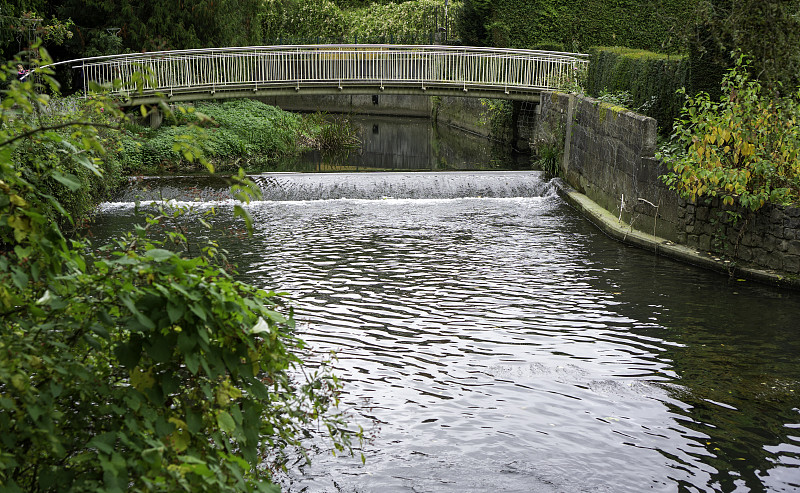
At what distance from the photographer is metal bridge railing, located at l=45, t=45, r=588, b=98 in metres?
21.4

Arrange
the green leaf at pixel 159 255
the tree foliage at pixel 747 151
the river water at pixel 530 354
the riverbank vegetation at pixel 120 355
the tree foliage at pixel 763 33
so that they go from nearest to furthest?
the riverbank vegetation at pixel 120 355 → the green leaf at pixel 159 255 → the river water at pixel 530 354 → the tree foliage at pixel 747 151 → the tree foliage at pixel 763 33

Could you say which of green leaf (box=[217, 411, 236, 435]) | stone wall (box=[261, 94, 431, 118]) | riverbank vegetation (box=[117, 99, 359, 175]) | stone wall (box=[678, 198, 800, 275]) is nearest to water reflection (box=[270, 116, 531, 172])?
riverbank vegetation (box=[117, 99, 359, 175])

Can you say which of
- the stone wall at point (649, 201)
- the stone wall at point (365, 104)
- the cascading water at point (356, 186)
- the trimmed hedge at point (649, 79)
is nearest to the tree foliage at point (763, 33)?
the trimmed hedge at point (649, 79)

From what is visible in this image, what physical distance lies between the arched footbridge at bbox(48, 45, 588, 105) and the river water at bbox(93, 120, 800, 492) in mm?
7596

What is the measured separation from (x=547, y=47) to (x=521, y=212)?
1342 centimetres

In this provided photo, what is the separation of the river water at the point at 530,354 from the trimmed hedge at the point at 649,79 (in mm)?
2385

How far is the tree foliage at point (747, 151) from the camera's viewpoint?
10438mm

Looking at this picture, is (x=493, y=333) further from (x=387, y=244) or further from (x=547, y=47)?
(x=547, y=47)

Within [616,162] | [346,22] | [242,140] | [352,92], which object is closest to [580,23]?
[352,92]

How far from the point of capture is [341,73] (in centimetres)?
2242

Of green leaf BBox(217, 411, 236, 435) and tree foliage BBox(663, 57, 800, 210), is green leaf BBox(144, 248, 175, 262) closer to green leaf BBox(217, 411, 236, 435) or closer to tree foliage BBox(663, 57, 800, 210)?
green leaf BBox(217, 411, 236, 435)

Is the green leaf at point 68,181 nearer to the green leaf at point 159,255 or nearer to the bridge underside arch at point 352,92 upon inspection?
the green leaf at point 159,255

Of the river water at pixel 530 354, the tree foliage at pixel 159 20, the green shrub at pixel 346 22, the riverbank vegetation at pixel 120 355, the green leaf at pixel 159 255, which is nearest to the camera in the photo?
the riverbank vegetation at pixel 120 355

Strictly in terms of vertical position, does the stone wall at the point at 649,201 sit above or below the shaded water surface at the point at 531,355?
above
